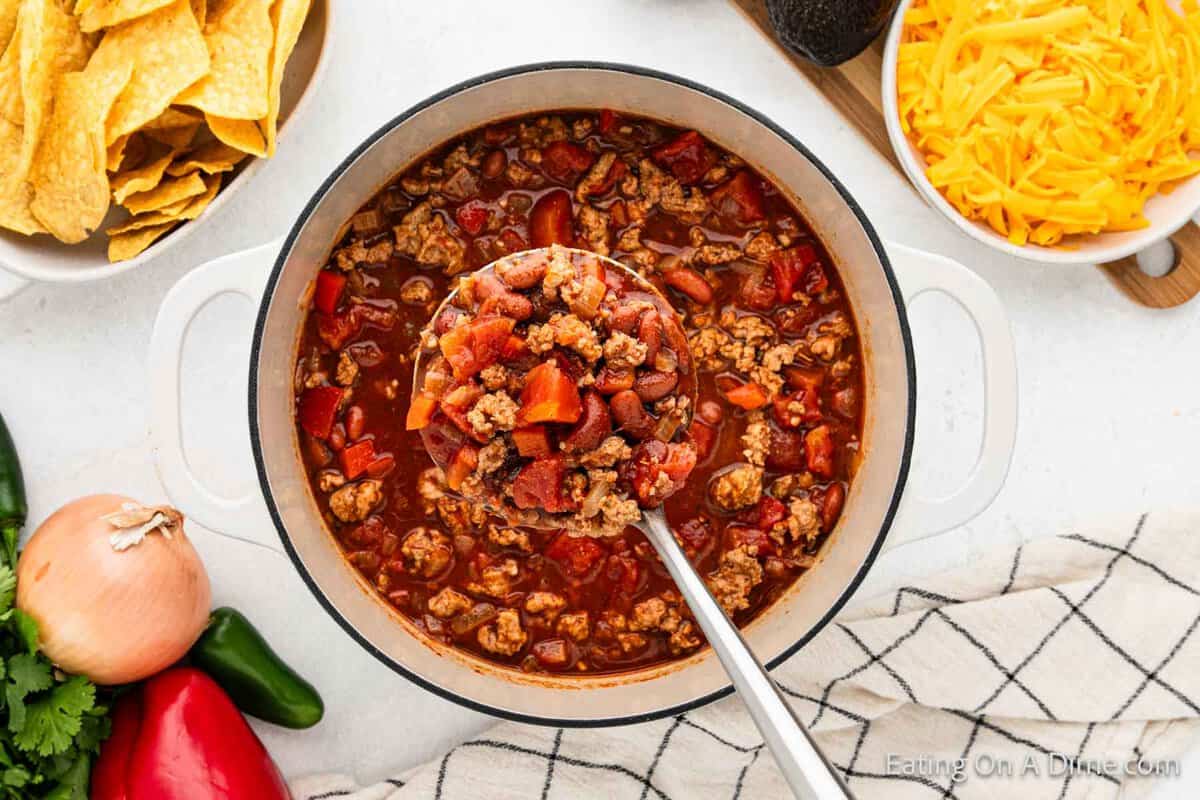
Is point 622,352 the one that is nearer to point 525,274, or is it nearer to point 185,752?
point 525,274

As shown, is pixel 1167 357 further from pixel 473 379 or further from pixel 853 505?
pixel 473 379

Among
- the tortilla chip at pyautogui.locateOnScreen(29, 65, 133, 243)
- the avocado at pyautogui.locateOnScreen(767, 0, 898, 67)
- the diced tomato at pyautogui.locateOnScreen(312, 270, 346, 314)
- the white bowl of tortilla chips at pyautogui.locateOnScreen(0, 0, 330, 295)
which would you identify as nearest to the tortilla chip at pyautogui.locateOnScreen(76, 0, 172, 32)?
the white bowl of tortilla chips at pyautogui.locateOnScreen(0, 0, 330, 295)

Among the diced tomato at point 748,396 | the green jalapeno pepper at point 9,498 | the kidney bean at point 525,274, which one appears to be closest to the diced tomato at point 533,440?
the kidney bean at point 525,274

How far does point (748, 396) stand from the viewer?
10.4 ft

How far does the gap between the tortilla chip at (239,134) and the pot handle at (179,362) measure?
1.12 feet

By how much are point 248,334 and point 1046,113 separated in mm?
2469

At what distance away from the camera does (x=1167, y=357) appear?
3.62 metres

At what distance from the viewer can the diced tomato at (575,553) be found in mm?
3244

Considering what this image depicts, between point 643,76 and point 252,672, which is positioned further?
point 252,672

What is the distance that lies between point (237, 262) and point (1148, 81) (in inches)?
103

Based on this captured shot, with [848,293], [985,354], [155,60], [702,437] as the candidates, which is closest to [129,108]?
[155,60]

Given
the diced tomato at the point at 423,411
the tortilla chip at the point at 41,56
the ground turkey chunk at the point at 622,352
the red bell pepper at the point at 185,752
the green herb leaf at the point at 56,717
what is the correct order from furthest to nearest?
the red bell pepper at the point at 185,752 < the green herb leaf at the point at 56,717 < the tortilla chip at the point at 41,56 < the diced tomato at the point at 423,411 < the ground turkey chunk at the point at 622,352

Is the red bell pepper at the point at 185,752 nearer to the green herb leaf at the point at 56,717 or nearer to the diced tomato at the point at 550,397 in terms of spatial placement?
the green herb leaf at the point at 56,717

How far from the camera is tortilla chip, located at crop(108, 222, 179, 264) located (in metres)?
3.27
